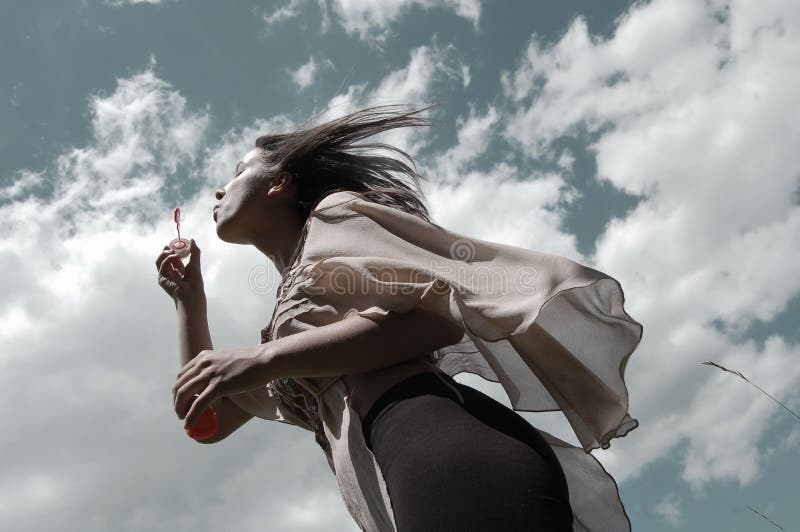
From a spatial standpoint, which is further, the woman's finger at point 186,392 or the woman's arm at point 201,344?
the woman's arm at point 201,344

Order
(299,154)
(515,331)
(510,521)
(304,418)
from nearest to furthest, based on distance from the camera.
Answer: (510,521) < (515,331) < (304,418) < (299,154)

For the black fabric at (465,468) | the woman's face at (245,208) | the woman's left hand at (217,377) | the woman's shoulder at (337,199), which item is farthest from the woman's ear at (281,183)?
the black fabric at (465,468)

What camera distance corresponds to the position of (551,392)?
199 cm

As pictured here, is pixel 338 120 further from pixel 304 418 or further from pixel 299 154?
pixel 304 418

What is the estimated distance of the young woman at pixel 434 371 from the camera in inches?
59.2

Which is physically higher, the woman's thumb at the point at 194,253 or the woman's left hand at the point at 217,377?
the woman's thumb at the point at 194,253

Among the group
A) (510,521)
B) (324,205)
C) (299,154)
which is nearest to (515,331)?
(510,521)

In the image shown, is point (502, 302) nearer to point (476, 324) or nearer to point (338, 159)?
point (476, 324)

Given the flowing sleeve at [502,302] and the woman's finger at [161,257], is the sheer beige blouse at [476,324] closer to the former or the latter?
the flowing sleeve at [502,302]

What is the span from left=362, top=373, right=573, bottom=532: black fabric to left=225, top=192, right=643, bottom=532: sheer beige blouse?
0.14m

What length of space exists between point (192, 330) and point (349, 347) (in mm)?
1040

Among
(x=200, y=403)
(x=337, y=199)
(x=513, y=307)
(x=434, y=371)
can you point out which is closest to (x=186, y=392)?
(x=200, y=403)

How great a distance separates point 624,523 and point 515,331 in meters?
0.69

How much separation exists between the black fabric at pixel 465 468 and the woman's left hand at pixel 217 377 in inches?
13.4
